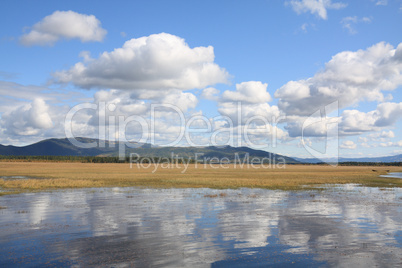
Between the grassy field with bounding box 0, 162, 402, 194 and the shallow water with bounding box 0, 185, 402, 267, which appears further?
the grassy field with bounding box 0, 162, 402, 194

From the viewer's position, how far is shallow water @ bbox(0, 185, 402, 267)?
54.4 feet

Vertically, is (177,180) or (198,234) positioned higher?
(198,234)

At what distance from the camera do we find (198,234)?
71.9ft

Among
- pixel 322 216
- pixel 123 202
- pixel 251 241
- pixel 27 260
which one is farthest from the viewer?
pixel 123 202

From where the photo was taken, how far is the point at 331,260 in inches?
654

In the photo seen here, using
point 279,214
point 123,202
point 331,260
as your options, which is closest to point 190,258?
point 331,260

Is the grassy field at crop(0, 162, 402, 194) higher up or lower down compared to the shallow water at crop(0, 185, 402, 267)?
lower down

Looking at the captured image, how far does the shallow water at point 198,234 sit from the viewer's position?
16.6m

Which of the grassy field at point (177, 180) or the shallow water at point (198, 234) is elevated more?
the shallow water at point (198, 234)

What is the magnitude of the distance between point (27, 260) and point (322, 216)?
2296cm

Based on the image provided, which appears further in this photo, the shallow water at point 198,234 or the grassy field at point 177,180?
the grassy field at point 177,180

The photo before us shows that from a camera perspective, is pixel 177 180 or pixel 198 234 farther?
pixel 177 180

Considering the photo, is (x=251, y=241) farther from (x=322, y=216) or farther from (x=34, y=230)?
(x=34, y=230)

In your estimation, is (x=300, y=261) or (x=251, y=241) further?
(x=251, y=241)
